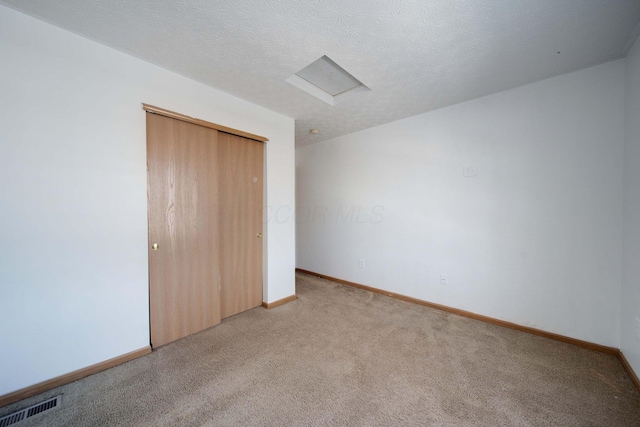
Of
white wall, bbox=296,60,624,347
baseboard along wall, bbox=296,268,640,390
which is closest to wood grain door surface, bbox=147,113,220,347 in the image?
white wall, bbox=296,60,624,347

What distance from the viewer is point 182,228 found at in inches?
86.4

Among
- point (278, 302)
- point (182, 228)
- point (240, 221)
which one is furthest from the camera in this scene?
point (278, 302)

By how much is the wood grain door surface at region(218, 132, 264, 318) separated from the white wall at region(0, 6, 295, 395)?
738mm

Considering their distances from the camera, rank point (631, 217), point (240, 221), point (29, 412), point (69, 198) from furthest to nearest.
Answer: point (240, 221)
point (631, 217)
point (69, 198)
point (29, 412)

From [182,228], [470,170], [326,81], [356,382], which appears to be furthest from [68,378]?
[470,170]

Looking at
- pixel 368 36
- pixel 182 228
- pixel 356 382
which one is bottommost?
pixel 356 382

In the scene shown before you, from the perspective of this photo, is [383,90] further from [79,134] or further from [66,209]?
[66,209]

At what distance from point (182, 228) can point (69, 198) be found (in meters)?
0.78

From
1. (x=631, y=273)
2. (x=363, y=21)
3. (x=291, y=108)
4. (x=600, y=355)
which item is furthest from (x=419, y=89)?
(x=600, y=355)

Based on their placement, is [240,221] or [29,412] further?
[240,221]

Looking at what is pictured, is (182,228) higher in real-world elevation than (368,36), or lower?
lower

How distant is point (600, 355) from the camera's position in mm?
1935

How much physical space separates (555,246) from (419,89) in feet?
6.68

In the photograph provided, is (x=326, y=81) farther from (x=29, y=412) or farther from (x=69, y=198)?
(x=29, y=412)
